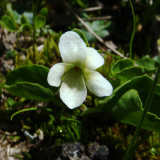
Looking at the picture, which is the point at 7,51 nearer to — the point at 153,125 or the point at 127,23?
the point at 127,23

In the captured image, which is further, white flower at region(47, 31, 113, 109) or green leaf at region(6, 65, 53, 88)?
green leaf at region(6, 65, 53, 88)

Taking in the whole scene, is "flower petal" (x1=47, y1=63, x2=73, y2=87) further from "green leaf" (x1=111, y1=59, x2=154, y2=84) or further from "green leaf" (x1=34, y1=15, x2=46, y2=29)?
"green leaf" (x1=34, y1=15, x2=46, y2=29)

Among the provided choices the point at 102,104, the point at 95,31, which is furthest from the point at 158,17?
the point at 102,104

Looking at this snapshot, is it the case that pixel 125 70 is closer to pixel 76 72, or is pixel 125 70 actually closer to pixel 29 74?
pixel 76 72

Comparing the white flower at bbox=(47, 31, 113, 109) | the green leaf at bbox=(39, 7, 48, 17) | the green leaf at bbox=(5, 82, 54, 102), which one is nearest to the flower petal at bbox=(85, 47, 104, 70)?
the white flower at bbox=(47, 31, 113, 109)

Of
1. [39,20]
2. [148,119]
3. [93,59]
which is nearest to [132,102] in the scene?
[148,119]

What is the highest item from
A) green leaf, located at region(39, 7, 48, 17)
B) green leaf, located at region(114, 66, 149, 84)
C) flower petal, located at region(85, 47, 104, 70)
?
green leaf, located at region(39, 7, 48, 17)
